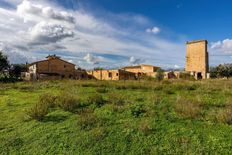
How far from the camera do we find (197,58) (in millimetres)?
59000

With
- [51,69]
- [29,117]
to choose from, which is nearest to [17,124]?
[29,117]

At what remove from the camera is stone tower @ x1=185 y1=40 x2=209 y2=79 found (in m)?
57.0

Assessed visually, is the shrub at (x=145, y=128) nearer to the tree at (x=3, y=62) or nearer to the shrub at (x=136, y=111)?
the shrub at (x=136, y=111)

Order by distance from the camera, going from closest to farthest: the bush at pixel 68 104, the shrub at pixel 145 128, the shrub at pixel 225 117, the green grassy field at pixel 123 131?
the green grassy field at pixel 123 131
the shrub at pixel 145 128
the shrub at pixel 225 117
the bush at pixel 68 104

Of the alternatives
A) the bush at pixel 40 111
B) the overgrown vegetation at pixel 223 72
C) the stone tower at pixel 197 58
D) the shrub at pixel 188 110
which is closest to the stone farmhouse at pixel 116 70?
the stone tower at pixel 197 58

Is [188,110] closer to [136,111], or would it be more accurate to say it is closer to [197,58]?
[136,111]

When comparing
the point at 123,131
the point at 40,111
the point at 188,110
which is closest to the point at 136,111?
the point at 123,131

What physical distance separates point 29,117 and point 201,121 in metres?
5.57

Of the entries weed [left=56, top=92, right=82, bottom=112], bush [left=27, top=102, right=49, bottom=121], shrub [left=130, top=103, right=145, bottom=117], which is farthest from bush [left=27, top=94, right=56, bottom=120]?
shrub [left=130, top=103, right=145, bottom=117]

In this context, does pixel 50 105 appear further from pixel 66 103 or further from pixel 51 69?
pixel 51 69

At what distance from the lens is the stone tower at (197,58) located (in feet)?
187

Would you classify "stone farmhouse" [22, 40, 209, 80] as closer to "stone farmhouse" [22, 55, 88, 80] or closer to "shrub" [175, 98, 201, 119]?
"stone farmhouse" [22, 55, 88, 80]

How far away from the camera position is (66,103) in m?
9.52

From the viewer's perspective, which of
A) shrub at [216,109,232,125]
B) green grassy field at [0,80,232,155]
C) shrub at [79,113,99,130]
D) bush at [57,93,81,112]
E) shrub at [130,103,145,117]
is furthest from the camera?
bush at [57,93,81,112]
